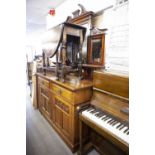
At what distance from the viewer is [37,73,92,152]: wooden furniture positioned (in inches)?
69.2

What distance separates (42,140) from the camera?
2.20 metres

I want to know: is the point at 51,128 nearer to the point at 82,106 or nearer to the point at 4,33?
the point at 82,106

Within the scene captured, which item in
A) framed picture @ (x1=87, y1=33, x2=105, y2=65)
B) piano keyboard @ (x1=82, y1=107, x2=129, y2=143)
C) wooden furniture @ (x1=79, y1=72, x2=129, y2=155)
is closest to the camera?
piano keyboard @ (x1=82, y1=107, x2=129, y2=143)

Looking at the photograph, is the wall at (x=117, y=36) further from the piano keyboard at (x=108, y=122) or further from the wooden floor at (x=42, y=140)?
the wooden floor at (x=42, y=140)

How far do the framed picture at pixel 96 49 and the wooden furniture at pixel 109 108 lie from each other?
1.50 feet

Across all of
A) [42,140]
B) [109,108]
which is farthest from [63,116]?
[109,108]

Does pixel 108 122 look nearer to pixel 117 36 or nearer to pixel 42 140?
pixel 117 36

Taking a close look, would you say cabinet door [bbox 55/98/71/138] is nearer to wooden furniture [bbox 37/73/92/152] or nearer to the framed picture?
wooden furniture [bbox 37/73/92/152]

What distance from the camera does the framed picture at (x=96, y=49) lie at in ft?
6.69

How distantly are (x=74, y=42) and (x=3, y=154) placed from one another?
2.28 metres

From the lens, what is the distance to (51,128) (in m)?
2.52

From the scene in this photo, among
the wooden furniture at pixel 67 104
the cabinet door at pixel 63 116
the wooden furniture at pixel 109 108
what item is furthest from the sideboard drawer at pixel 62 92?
the wooden furniture at pixel 109 108

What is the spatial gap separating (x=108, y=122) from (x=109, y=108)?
19 cm

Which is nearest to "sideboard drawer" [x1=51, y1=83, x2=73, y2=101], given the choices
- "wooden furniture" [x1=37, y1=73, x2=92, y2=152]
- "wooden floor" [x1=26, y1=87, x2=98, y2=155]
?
"wooden furniture" [x1=37, y1=73, x2=92, y2=152]
